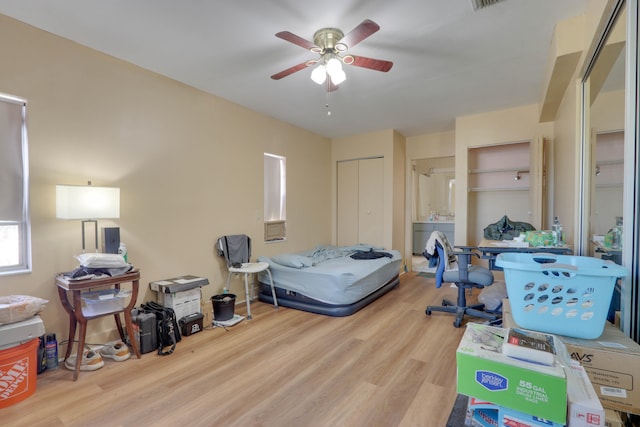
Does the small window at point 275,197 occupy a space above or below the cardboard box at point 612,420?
above

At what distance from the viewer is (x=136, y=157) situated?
2916mm

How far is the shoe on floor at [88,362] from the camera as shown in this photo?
2.24m

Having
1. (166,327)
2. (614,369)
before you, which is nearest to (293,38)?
(614,369)

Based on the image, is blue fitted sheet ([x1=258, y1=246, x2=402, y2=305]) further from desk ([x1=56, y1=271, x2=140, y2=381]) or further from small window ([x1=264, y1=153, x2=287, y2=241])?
desk ([x1=56, y1=271, x2=140, y2=381])

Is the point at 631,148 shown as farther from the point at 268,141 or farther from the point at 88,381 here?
the point at 268,141

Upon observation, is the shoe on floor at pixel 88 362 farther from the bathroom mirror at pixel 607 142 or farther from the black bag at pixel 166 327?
the bathroom mirror at pixel 607 142

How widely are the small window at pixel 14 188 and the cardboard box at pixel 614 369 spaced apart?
3.46 meters

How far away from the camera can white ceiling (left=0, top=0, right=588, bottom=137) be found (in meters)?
2.08

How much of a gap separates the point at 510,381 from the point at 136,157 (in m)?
3.34

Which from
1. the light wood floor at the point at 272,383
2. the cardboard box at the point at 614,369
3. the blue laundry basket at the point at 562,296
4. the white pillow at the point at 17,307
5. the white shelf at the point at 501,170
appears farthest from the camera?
the white shelf at the point at 501,170

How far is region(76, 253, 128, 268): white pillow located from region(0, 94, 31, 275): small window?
378mm

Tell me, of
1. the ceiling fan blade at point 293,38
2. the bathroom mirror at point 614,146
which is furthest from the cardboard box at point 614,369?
the ceiling fan blade at point 293,38

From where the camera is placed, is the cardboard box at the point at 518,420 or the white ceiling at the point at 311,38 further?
the white ceiling at the point at 311,38

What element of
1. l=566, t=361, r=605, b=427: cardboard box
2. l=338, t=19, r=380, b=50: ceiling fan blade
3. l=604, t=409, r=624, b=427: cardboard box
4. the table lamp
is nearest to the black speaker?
the table lamp
